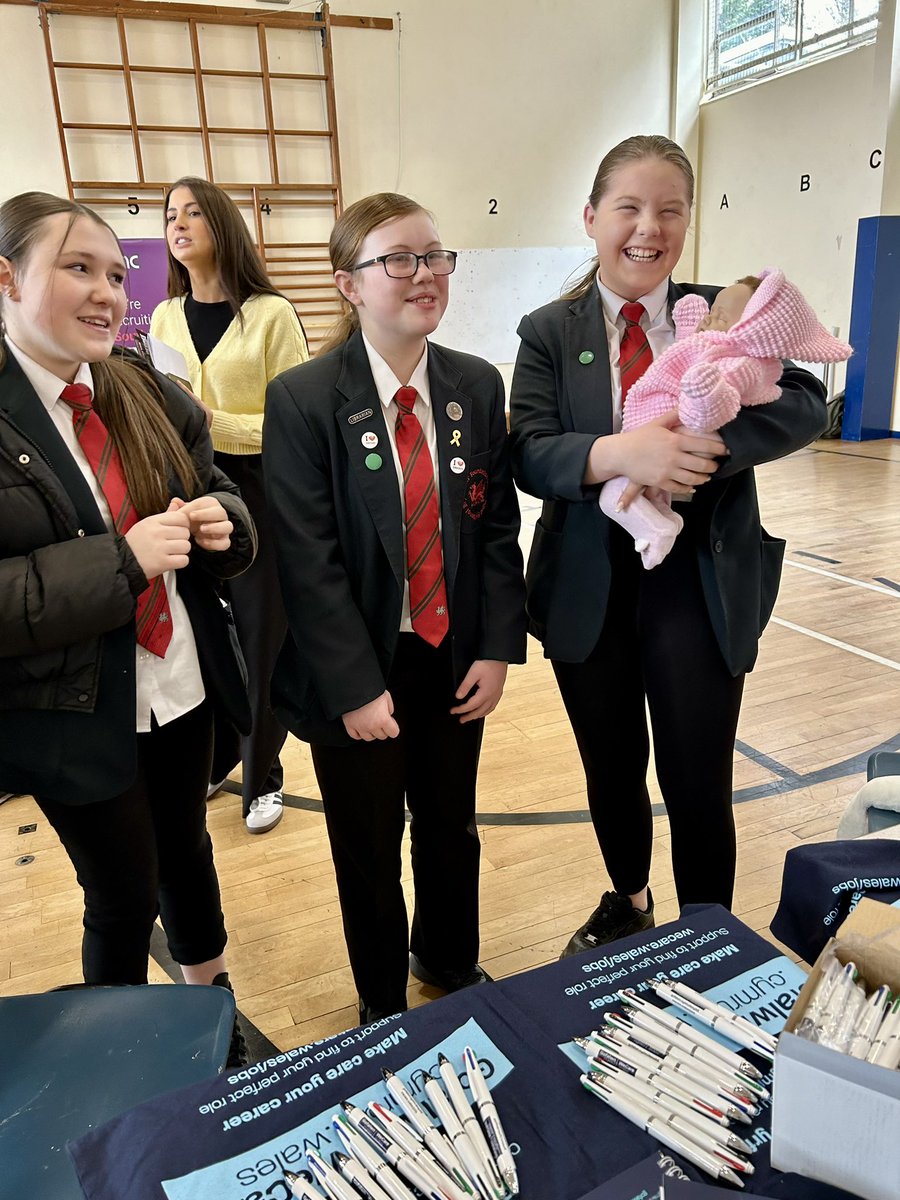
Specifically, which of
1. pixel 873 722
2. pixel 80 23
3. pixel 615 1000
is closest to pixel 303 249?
pixel 80 23

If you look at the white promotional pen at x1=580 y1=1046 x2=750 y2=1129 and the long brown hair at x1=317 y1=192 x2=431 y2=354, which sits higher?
the long brown hair at x1=317 y1=192 x2=431 y2=354

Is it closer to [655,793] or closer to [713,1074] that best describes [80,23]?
[655,793]

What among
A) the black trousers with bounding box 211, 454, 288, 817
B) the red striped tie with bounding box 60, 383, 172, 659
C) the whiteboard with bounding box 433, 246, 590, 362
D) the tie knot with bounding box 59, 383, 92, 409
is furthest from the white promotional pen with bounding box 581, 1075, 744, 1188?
the whiteboard with bounding box 433, 246, 590, 362

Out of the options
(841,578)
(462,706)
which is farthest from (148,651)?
(841,578)

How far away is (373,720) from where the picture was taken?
1411 mm

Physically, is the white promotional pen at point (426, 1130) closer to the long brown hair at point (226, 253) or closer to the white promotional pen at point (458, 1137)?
the white promotional pen at point (458, 1137)

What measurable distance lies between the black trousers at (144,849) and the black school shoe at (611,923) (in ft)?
2.79

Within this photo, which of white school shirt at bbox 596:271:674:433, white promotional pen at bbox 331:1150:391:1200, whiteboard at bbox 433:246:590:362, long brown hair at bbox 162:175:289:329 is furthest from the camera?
whiteboard at bbox 433:246:590:362

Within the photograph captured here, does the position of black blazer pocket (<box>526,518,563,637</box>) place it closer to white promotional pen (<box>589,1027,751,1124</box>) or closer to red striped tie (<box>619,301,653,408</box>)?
red striped tie (<box>619,301,653,408</box>)

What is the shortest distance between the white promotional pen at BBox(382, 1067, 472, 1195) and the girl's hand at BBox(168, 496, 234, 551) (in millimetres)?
842

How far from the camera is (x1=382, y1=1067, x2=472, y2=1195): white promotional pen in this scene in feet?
2.27

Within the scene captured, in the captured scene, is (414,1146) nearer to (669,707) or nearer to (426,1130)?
(426,1130)

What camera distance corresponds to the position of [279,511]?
139 cm

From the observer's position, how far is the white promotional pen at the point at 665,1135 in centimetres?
68
